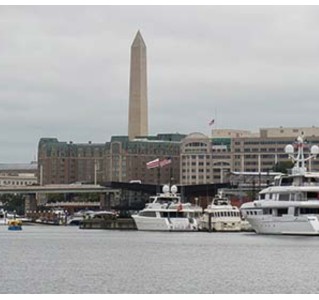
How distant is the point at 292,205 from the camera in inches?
5842

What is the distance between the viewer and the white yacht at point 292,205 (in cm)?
14762

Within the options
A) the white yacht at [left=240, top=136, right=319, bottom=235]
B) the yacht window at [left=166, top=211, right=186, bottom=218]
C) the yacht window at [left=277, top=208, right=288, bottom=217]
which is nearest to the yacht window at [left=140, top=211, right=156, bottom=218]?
the yacht window at [left=166, top=211, right=186, bottom=218]

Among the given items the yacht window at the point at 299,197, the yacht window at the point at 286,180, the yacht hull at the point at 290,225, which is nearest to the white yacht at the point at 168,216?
the yacht hull at the point at 290,225

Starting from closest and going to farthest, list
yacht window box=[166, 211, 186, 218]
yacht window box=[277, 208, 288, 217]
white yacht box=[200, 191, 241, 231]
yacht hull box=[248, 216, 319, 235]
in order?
yacht hull box=[248, 216, 319, 235], yacht window box=[277, 208, 288, 217], white yacht box=[200, 191, 241, 231], yacht window box=[166, 211, 186, 218]

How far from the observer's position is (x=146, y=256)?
117 m

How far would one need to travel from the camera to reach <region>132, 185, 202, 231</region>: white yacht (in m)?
188

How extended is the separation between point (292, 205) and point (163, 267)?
49.4 m

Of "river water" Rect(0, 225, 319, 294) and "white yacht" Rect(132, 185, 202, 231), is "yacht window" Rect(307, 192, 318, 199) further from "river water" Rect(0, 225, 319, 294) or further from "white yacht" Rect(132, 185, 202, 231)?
"white yacht" Rect(132, 185, 202, 231)

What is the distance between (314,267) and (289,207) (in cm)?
4910

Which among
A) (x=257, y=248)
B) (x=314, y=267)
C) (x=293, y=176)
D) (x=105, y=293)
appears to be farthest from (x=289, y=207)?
(x=105, y=293)

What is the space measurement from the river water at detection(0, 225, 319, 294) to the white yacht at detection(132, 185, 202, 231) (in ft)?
125

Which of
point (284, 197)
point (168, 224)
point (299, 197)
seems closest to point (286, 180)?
point (284, 197)

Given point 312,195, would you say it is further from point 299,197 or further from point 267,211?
point 267,211

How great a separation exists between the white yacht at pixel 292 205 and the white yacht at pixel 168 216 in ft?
111
